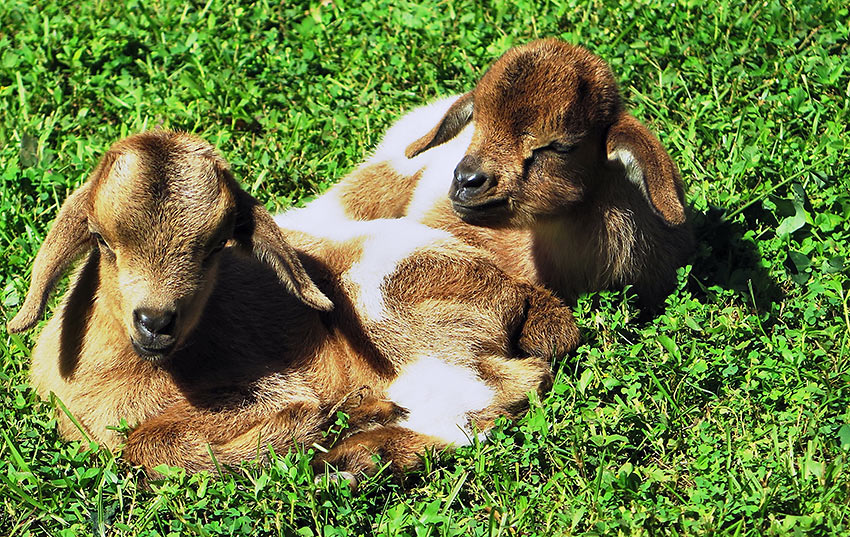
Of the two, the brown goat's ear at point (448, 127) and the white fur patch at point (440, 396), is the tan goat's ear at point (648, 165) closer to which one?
the brown goat's ear at point (448, 127)

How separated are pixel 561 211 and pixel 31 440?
268 centimetres

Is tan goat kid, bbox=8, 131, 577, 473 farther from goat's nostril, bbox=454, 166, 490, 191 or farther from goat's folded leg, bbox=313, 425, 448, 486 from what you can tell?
goat's nostril, bbox=454, 166, 490, 191

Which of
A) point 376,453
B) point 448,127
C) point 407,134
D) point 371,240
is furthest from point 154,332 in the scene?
point 407,134

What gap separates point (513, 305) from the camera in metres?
5.82

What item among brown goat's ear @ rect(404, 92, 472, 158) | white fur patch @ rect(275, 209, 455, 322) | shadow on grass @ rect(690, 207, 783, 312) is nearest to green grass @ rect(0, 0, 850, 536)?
shadow on grass @ rect(690, 207, 783, 312)

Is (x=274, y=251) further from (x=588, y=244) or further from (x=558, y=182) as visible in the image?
(x=588, y=244)

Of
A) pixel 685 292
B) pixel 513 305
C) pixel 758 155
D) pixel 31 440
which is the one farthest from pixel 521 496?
pixel 758 155

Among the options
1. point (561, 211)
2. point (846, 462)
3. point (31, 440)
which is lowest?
point (31, 440)

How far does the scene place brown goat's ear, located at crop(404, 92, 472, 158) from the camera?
607 centimetres

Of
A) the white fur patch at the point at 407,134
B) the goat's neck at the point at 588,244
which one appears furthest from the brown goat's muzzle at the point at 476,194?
the white fur patch at the point at 407,134

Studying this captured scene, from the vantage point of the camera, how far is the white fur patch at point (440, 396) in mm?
5465

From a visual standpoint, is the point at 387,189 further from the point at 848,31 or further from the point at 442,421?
the point at 848,31

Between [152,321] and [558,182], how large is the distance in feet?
6.59

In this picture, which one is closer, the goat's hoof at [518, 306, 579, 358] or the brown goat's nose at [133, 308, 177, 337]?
the brown goat's nose at [133, 308, 177, 337]
